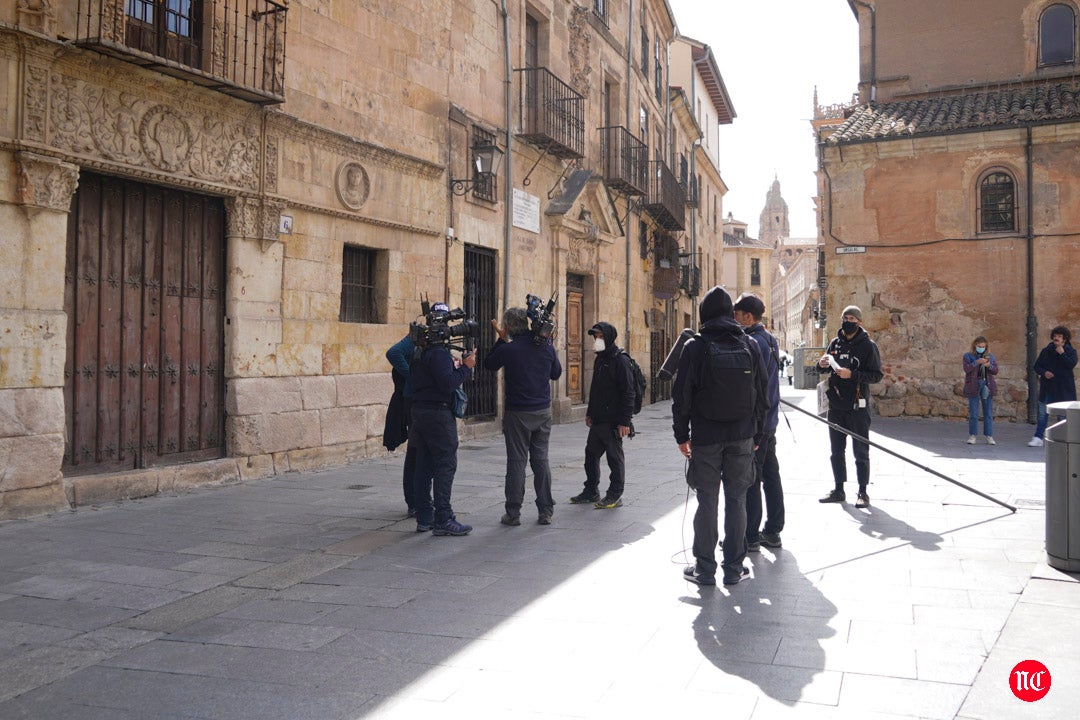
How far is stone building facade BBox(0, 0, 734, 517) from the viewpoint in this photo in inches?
268

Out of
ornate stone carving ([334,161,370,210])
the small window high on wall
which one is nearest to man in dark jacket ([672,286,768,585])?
ornate stone carving ([334,161,370,210])

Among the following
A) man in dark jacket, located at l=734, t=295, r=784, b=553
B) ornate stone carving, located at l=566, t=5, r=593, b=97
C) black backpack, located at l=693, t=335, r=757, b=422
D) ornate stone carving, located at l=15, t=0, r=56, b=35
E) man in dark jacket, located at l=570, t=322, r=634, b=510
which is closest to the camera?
black backpack, located at l=693, t=335, r=757, b=422

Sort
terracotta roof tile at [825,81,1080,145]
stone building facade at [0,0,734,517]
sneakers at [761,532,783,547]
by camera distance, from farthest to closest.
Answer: terracotta roof tile at [825,81,1080,145] < stone building facade at [0,0,734,517] < sneakers at [761,532,783,547]

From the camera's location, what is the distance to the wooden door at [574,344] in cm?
1683

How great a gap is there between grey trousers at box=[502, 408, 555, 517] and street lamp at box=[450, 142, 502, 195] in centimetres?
630

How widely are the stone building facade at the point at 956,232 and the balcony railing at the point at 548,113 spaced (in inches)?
196

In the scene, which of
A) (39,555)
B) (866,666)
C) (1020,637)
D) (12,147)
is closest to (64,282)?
(12,147)

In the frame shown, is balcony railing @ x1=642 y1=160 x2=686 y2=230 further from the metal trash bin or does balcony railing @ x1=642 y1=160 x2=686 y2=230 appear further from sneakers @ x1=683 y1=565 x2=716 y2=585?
sneakers @ x1=683 y1=565 x2=716 y2=585

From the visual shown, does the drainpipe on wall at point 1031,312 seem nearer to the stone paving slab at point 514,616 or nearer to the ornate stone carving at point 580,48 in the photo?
the ornate stone carving at point 580,48

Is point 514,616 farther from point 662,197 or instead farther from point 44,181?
point 662,197

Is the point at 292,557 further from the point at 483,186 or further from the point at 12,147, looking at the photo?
the point at 483,186

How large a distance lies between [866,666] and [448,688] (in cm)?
A: 171

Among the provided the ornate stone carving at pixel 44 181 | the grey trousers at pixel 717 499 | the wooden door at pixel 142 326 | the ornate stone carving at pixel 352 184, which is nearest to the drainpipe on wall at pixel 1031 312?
the ornate stone carving at pixel 352 184

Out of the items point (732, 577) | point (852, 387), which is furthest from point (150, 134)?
point (852, 387)
